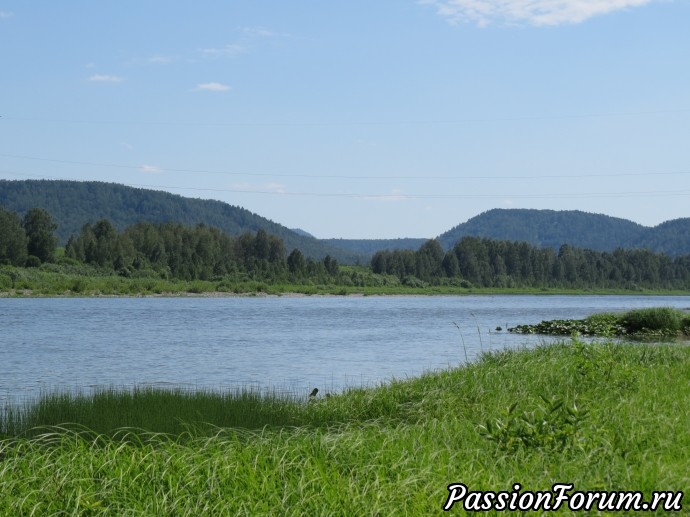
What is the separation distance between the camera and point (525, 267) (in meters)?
187

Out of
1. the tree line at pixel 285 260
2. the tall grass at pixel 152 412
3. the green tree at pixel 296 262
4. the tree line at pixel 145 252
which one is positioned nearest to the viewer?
the tall grass at pixel 152 412

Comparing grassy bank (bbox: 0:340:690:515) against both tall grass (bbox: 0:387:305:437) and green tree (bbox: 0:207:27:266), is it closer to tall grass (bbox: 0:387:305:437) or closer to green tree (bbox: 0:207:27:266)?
tall grass (bbox: 0:387:305:437)

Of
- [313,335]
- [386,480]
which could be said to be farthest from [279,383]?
[313,335]

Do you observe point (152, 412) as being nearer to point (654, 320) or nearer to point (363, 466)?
point (363, 466)

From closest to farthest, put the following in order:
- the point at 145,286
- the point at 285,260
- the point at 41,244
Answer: the point at 145,286 → the point at 41,244 → the point at 285,260

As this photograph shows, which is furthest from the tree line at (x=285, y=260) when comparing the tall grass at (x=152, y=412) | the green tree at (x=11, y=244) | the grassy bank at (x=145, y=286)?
the tall grass at (x=152, y=412)

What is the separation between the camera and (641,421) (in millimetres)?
10055

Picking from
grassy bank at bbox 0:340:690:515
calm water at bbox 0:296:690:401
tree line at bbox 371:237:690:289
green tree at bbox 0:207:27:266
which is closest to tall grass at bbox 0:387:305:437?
grassy bank at bbox 0:340:690:515

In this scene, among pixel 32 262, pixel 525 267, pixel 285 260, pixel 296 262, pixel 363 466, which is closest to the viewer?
pixel 363 466

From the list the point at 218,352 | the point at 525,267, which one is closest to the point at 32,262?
the point at 218,352

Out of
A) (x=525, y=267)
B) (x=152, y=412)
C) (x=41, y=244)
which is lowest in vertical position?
(x=152, y=412)

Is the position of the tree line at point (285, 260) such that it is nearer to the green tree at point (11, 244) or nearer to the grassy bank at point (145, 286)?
the green tree at point (11, 244)

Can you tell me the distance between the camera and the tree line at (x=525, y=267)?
17400 cm

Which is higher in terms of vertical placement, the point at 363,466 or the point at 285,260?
the point at 285,260
